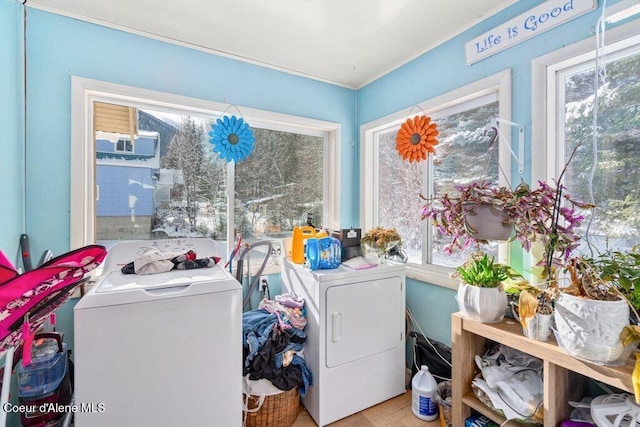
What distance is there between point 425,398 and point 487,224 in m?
1.22

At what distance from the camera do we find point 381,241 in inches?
79.7

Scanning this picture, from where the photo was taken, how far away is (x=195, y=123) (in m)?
2.28

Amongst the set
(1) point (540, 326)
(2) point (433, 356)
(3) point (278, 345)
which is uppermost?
(1) point (540, 326)

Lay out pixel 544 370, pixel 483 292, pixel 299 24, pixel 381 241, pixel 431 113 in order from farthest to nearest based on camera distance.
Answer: pixel 431 113, pixel 381 241, pixel 299 24, pixel 483 292, pixel 544 370

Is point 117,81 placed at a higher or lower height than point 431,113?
higher

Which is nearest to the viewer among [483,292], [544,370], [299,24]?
[544,370]

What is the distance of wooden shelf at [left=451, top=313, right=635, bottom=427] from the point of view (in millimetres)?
1029

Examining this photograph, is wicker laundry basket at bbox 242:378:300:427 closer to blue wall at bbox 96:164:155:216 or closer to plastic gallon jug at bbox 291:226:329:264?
plastic gallon jug at bbox 291:226:329:264

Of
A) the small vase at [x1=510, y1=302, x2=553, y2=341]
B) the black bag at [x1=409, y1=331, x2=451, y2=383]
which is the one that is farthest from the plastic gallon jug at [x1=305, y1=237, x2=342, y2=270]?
the small vase at [x1=510, y1=302, x2=553, y2=341]

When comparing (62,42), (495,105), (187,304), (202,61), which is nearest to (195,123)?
(202,61)

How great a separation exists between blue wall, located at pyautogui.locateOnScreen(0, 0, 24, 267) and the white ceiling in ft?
0.97

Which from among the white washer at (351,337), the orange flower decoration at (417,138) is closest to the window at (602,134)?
the orange flower decoration at (417,138)

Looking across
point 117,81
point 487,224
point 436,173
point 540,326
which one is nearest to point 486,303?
point 540,326

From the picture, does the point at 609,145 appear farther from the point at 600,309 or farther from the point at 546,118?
the point at 600,309
